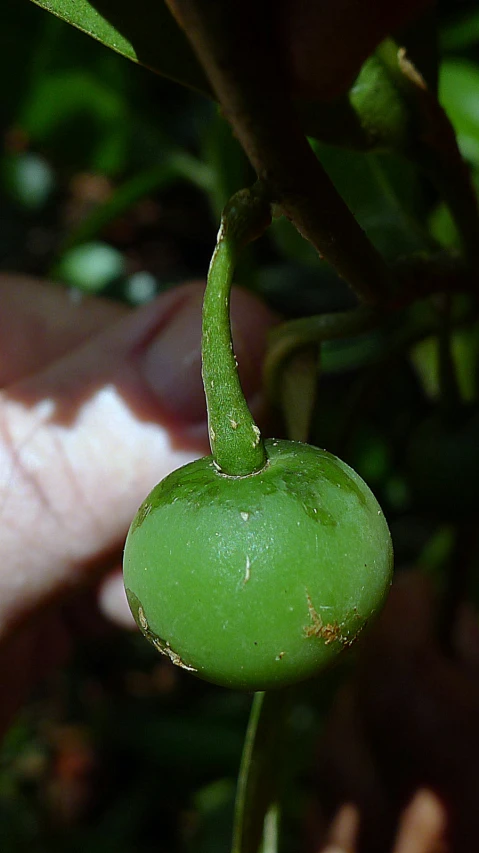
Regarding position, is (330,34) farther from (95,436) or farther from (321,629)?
(95,436)

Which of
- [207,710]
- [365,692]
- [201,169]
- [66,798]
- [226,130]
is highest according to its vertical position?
[226,130]

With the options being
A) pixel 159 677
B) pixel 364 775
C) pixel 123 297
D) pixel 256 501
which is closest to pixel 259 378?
pixel 256 501

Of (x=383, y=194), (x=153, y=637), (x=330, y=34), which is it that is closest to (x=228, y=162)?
(x=383, y=194)

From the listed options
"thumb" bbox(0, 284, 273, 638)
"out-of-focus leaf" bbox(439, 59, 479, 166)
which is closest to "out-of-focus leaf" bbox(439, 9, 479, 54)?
"out-of-focus leaf" bbox(439, 59, 479, 166)

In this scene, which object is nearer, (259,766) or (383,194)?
(259,766)

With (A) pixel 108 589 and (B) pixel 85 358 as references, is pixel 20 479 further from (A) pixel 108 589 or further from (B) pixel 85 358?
(A) pixel 108 589
